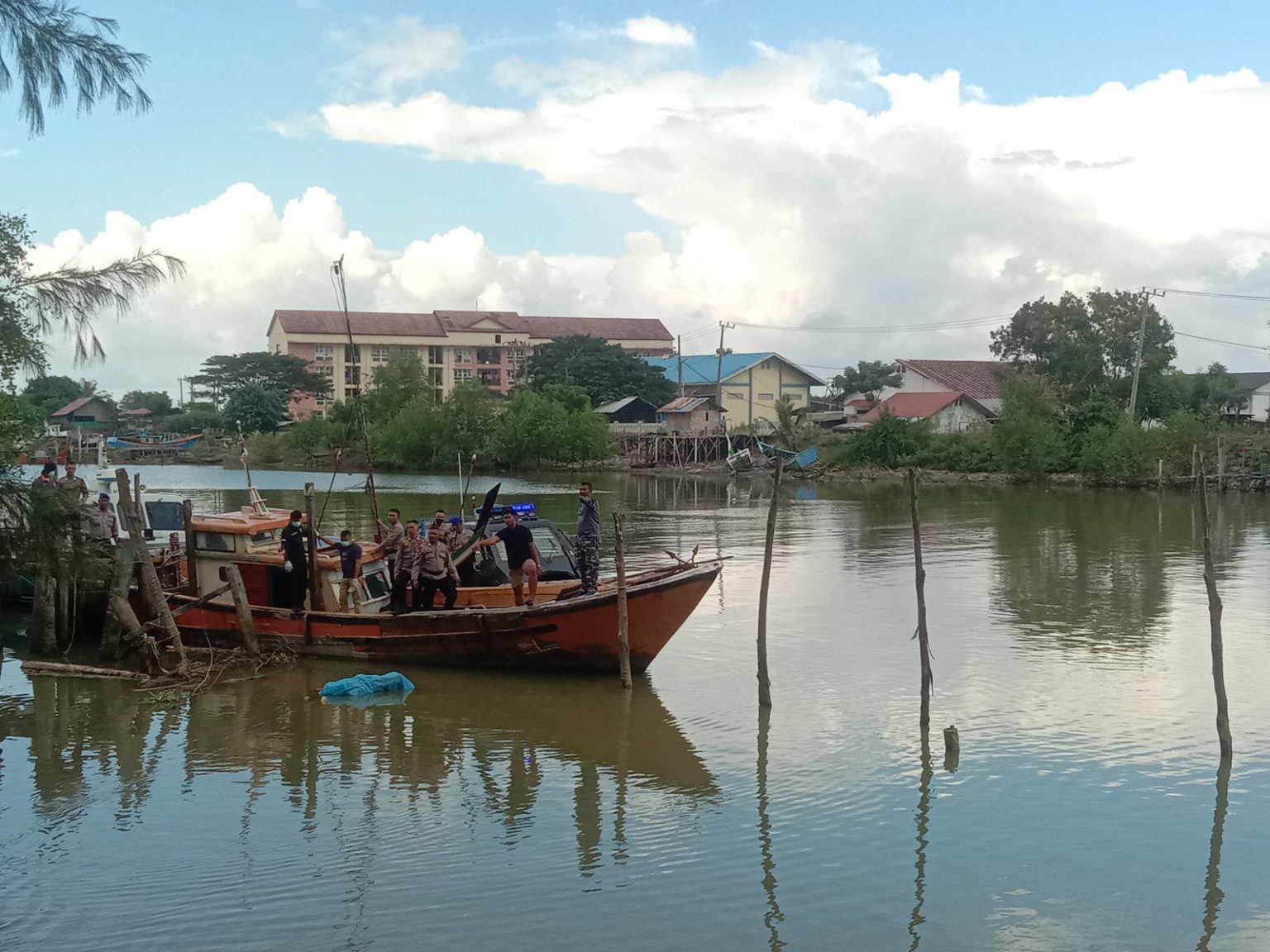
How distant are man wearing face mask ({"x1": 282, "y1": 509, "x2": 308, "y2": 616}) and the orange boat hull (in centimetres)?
33

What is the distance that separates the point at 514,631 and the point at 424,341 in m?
95.4

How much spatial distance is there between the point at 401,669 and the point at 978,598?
1236cm

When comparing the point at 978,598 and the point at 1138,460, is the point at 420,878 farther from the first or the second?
the point at 1138,460

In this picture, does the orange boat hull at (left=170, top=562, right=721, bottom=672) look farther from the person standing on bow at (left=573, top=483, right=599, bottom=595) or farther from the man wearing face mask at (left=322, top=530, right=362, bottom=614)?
the person standing on bow at (left=573, top=483, right=599, bottom=595)

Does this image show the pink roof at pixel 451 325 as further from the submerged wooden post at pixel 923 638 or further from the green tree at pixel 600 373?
the submerged wooden post at pixel 923 638

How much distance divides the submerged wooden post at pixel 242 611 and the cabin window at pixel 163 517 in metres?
4.60

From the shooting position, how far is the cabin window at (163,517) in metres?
21.3

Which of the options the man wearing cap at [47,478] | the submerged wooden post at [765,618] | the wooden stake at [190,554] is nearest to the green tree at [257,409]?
the man wearing cap at [47,478]

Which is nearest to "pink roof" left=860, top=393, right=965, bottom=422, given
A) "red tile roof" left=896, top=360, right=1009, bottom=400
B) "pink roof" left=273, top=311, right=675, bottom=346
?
"red tile roof" left=896, top=360, right=1009, bottom=400

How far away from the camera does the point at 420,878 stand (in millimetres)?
Answer: 9945

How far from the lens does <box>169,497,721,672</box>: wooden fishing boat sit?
52.6ft

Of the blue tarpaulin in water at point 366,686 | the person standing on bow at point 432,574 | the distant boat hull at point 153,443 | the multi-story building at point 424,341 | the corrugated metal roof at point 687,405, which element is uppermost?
the multi-story building at point 424,341

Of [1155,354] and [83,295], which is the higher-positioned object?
[1155,354]

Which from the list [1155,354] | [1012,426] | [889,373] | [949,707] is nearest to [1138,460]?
[1012,426]
